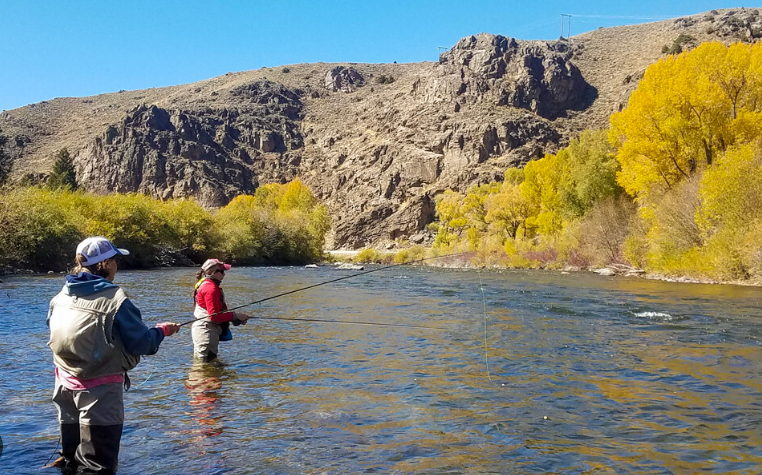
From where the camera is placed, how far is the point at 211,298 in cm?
897

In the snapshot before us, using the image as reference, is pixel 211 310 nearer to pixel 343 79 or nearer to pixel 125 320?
pixel 125 320

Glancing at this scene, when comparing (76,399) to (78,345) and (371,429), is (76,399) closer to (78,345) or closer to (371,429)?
Result: (78,345)

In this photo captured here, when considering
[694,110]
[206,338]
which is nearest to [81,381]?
[206,338]

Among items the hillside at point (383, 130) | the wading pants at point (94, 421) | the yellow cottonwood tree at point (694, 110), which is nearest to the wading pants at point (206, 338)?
the wading pants at point (94, 421)

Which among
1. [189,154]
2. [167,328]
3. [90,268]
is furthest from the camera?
[189,154]

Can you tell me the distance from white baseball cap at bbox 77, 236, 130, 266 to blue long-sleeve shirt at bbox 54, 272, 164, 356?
0.12m

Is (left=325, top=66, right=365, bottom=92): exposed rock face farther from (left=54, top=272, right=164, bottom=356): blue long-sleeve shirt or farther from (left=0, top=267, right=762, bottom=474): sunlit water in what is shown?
(left=54, top=272, right=164, bottom=356): blue long-sleeve shirt

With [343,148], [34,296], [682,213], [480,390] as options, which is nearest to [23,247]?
[34,296]

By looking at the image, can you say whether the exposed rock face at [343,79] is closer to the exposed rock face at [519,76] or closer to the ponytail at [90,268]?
the exposed rock face at [519,76]

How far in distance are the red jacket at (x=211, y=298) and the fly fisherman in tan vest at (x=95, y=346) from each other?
437 centimetres

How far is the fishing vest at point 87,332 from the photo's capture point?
4148 mm

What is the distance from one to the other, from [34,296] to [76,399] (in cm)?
1849

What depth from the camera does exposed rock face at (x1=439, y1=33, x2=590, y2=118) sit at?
108 m

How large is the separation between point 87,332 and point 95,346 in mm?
117
